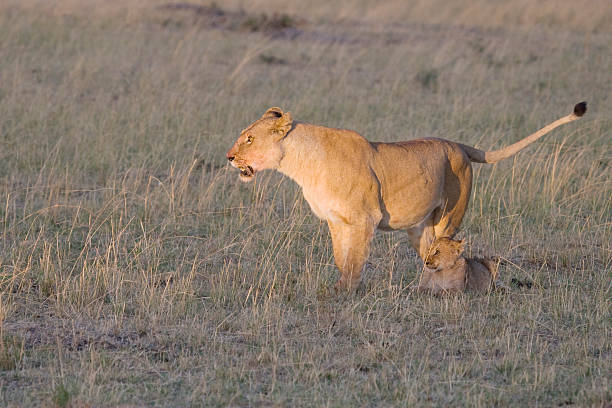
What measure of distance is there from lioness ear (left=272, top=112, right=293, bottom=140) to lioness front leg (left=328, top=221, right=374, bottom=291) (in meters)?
0.67

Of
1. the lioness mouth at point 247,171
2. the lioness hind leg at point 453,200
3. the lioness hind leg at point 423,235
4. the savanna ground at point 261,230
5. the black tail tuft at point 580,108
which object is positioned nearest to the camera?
the savanna ground at point 261,230

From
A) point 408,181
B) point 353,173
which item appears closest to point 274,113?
point 353,173

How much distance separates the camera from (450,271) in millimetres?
5730

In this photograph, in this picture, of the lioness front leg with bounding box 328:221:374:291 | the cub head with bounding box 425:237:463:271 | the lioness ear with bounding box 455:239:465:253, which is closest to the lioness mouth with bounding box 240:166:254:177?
the lioness front leg with bounding box 328:221:374:291

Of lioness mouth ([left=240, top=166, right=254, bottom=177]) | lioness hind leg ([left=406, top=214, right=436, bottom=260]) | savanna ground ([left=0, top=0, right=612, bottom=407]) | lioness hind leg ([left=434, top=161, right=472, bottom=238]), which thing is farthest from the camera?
lioness hind leg ([left=406, top=214, right=436, bottom=260])

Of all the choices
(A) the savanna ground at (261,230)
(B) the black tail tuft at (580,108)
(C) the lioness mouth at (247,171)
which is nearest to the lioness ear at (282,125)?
(C) the lioness mouth at (247,171)

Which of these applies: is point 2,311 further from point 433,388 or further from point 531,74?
point 531,74

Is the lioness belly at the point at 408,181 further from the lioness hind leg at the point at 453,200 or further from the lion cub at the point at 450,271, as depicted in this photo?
the lion cub at the point at 450,271

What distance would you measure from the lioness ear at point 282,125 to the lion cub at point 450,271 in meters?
1.25

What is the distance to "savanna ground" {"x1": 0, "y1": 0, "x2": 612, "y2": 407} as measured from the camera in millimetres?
4414

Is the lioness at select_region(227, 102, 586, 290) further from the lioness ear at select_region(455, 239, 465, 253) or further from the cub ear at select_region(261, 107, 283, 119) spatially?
the lioness ear at select_region(455, 239, 465, 253)

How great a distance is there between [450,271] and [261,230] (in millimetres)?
2004

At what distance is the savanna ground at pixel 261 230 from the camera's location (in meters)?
4.41


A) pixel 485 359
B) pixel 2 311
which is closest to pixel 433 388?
pixel 485 359
